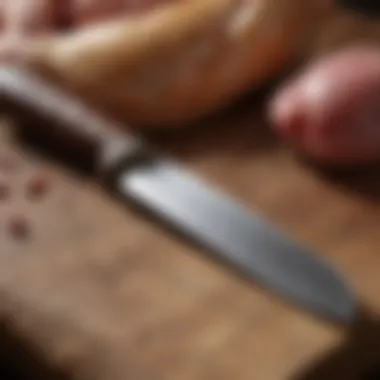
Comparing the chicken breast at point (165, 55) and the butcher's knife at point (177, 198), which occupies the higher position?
the chicken breast at point (165, 55)

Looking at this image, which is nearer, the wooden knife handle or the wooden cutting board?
the wooden cutting board

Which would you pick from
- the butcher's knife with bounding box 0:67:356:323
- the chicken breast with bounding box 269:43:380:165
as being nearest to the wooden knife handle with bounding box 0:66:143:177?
the butcher's knife with bounding box 0:67:356:323

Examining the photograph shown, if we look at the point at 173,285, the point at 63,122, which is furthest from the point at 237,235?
the point at 63,122

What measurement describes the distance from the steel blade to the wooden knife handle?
2 cm

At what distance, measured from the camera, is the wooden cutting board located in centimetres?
58

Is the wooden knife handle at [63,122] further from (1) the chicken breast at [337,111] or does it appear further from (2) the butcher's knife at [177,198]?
(1) the chicken breast at [337,111]

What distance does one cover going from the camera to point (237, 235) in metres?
0.63

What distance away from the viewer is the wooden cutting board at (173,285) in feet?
1.90

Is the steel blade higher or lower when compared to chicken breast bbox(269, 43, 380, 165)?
lower

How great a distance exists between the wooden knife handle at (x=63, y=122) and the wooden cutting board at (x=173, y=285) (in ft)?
0.06

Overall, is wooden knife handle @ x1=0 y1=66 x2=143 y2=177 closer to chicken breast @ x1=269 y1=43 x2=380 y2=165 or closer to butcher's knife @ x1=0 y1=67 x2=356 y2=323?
butcher's knife @ x1=0 y1=67 x2=356 y2=323

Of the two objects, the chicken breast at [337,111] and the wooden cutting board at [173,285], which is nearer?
the wooden cutting board at [173,285]

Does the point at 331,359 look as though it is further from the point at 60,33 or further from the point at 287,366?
the point at 60,33

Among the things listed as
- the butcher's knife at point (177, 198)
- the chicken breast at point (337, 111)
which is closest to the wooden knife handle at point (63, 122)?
the butcher's knife at point (177, 198)
